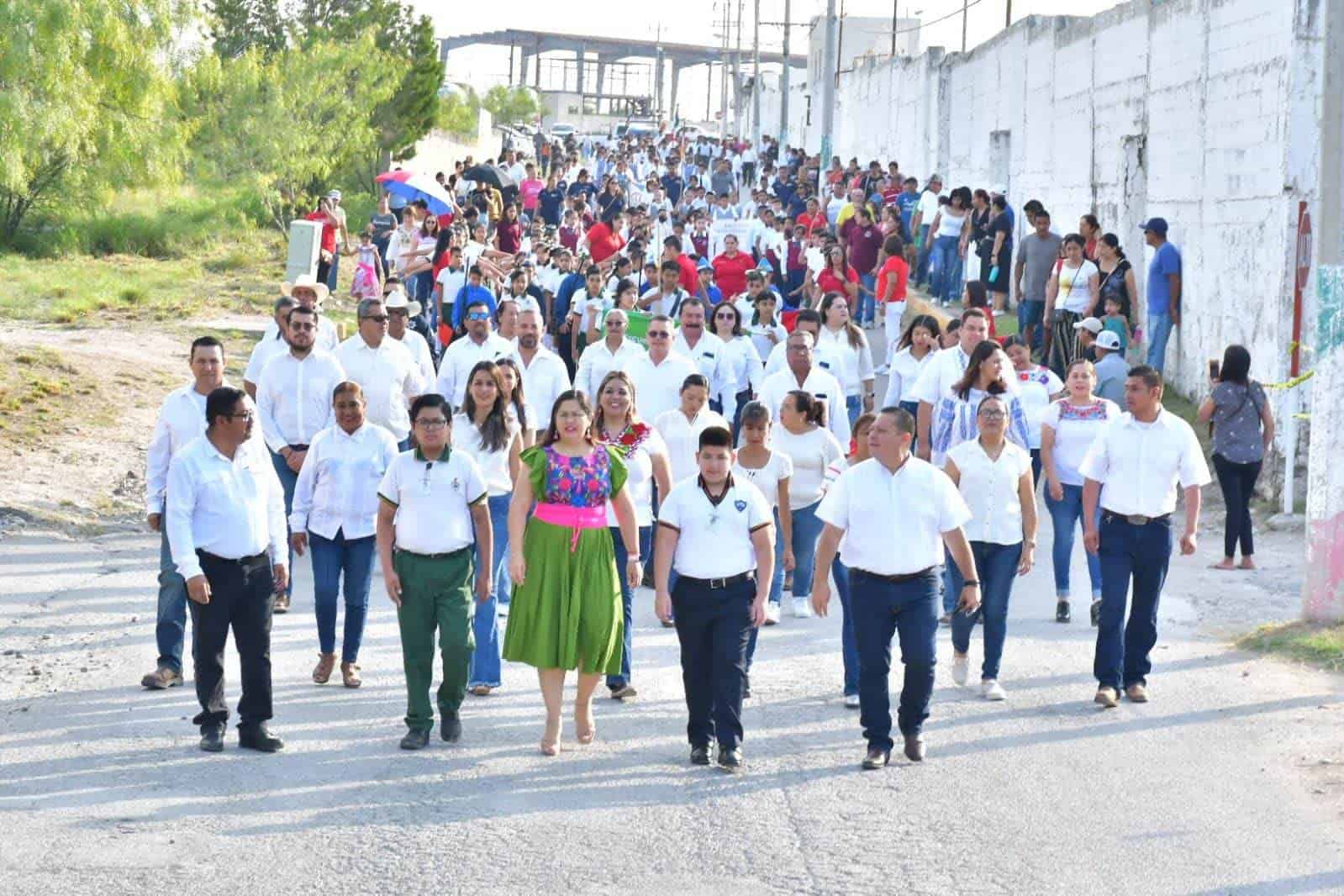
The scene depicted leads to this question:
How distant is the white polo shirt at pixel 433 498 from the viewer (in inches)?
370

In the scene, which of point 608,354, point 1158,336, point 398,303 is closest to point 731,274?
point 1158,336

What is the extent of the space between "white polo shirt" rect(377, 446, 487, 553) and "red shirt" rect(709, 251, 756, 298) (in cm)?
1270

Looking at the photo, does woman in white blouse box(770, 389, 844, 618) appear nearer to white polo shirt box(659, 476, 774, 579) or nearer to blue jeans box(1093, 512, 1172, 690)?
blue jeans box(1093, 512, 1172, 690)

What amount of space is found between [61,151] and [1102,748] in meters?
19.2

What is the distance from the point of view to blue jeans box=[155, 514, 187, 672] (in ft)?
34.1

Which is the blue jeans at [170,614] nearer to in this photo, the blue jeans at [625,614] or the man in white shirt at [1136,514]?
the blue jeans at [625,614]

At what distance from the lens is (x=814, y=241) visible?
25.1m

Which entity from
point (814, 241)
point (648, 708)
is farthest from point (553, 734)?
point (814, 241)

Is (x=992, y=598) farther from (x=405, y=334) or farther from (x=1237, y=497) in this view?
(x=405, y=334)

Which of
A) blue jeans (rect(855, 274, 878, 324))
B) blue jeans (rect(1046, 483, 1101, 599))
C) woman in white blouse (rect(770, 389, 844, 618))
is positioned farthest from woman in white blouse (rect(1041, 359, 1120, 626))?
blue jeans (rect(855, 274, 878, 324))

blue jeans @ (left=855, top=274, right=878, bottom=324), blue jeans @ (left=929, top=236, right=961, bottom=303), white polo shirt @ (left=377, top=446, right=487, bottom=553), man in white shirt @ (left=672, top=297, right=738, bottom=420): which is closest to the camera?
white polo shirt @ (left=377, top=446, right=487, bottom=553)

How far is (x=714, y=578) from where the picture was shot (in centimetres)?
917

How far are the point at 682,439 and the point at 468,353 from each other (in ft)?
8.13

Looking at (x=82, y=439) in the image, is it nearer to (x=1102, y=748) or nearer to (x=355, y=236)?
(x=1102, y=748)
